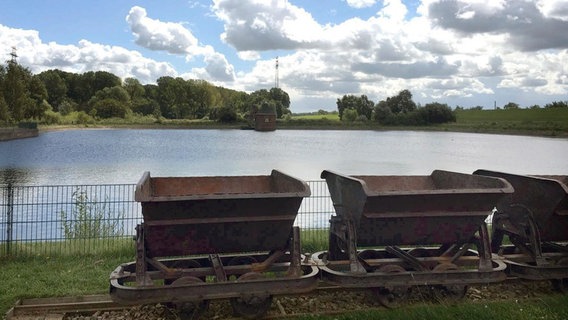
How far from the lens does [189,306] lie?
251 inches

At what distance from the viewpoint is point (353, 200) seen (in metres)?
7.16

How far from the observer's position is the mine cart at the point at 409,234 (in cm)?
694

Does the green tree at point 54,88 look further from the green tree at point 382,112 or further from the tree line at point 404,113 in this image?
the green tree at point 382,112

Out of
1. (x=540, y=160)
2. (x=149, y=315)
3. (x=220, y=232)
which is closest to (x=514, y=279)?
(x=220, y=232)

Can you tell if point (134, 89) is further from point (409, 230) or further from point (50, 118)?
point (409, 230)

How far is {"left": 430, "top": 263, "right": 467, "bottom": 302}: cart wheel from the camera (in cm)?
728

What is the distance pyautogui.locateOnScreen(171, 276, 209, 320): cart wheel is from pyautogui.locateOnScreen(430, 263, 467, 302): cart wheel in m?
3.17

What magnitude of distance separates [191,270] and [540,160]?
138ft

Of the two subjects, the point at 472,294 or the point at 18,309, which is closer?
the point at 18,309

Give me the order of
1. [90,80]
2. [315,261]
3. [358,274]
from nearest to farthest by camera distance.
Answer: [358,274] < [315,261] < [90,80]

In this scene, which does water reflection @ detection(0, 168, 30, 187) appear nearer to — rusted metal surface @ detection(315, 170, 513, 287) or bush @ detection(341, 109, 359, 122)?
rusted metal surface @ detection(315, 170, 513, 287)

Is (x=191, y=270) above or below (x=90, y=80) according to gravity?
below

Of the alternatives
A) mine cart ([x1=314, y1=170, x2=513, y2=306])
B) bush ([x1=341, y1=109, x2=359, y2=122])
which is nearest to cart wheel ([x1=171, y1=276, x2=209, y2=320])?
mine cart ([x1=314, y1=170, x2=513, y2=306])

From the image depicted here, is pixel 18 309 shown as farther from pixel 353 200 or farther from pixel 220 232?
pixel 353 200
